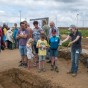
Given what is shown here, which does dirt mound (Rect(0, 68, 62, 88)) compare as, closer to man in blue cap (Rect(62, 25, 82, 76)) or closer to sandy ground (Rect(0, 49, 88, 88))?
sandy ground (Rect(0, 49, 88, 88))

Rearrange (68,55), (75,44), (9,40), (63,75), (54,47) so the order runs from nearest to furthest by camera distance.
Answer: (75,44) < (63,75) < (54,47) < (68,55) < (9,40)

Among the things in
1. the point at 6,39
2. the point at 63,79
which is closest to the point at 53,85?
the point at 63,79

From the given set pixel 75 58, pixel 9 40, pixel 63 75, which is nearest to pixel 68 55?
pixel 63 75

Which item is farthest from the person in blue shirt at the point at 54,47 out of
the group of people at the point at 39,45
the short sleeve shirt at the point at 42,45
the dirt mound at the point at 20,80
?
the dirt mound at the point at 20,80

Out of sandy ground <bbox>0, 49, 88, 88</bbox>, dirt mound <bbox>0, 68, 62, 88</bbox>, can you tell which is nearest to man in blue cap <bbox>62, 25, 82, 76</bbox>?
sandy ground <bbox>0, 49, 88, 88</bbox>

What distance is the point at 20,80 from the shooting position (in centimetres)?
1369

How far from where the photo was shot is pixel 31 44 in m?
13.9

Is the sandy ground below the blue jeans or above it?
below

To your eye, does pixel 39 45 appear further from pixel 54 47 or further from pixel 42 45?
pixel 54 47

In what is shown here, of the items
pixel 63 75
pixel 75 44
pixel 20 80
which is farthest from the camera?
pixel 20 80

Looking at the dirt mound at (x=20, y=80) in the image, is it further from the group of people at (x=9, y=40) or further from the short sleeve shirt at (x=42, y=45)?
the group of people at (x=9, y=40)

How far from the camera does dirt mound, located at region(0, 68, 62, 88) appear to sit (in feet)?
40.5

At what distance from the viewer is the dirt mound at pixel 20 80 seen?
12.4 metres

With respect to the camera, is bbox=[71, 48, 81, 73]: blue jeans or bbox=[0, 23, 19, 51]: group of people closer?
bbox=[71, 48, 81, 73]: blue jeans
